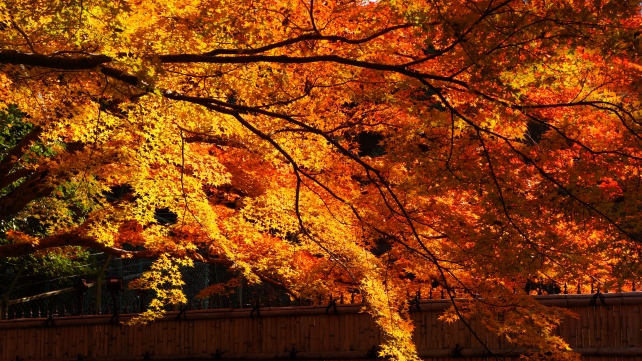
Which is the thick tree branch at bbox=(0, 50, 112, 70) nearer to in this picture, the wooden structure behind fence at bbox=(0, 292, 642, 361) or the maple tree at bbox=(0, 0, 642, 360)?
the maple tree at bbox=(0, 0, 642, 360)

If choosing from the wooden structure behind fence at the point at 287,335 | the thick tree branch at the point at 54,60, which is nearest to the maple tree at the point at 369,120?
the thick tree branch at the point at 54,60

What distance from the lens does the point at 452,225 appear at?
8359 millimetres

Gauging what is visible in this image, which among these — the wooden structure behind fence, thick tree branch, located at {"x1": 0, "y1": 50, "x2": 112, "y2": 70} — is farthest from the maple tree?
the wooden structure behind fence

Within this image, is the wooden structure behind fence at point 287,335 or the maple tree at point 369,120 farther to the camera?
the wooden structure behind fence at point 287,335

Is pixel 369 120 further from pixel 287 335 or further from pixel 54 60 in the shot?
pixel 54 60

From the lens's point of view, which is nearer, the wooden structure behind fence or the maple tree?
the maple tree

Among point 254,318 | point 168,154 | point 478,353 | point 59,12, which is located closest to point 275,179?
point 254,318

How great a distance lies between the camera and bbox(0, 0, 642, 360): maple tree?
4.80 metres

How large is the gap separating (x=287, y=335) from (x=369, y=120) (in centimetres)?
338

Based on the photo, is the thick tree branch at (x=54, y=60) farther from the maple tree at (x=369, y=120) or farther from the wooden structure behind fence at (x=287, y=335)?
the wooden structure behind fence at (x=287, y=335)

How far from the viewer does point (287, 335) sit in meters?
10.4

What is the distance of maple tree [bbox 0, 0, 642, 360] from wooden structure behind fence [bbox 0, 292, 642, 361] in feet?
1.84

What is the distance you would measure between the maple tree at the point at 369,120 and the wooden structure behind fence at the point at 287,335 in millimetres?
560

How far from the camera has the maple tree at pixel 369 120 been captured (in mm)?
4805
